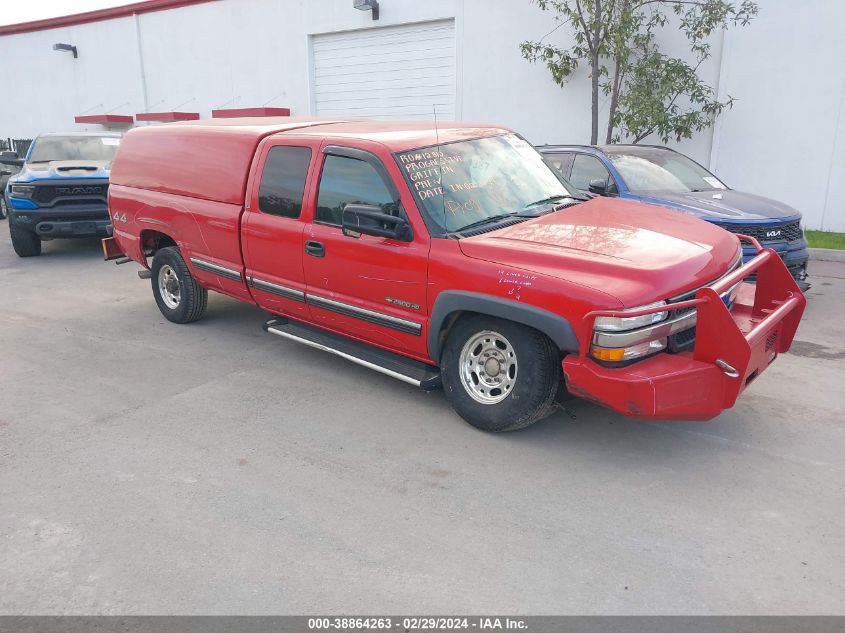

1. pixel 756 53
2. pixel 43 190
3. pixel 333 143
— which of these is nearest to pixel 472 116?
pixel 756 53

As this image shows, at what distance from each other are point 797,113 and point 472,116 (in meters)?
6.08

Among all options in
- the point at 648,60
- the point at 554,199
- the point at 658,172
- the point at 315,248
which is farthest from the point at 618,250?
the point at 648,60

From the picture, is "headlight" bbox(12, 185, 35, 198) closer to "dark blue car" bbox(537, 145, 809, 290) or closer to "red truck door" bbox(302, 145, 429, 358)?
"red truck door" bbox(302, 145, 429, 358)

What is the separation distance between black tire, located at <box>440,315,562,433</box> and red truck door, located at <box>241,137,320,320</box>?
1.52 meters

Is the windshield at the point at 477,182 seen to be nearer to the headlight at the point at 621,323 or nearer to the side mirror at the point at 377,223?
the side mirror at the point at 377,223

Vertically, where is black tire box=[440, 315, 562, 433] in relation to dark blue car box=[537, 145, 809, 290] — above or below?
below

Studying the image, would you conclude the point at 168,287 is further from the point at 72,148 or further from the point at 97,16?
the point at 97,16

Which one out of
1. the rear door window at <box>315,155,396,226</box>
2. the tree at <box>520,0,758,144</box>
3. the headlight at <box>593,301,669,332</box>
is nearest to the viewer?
the headlight at <box>593,301,669,332</box>

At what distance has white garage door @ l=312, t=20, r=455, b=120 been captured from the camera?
47.2 feet

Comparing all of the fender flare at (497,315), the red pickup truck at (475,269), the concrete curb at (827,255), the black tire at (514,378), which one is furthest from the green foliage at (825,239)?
the fender flare at (497,315)

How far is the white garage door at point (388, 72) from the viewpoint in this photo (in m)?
14.4

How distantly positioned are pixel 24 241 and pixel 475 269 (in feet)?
31.0

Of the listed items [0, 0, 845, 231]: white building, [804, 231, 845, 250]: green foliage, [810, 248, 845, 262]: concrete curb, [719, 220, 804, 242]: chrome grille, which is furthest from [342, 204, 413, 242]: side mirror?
[0, 0, 845, 231]: white building

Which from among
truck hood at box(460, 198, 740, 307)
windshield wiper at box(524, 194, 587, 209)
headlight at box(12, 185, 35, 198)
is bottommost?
headlight at box(12, 185, 35, 198)
